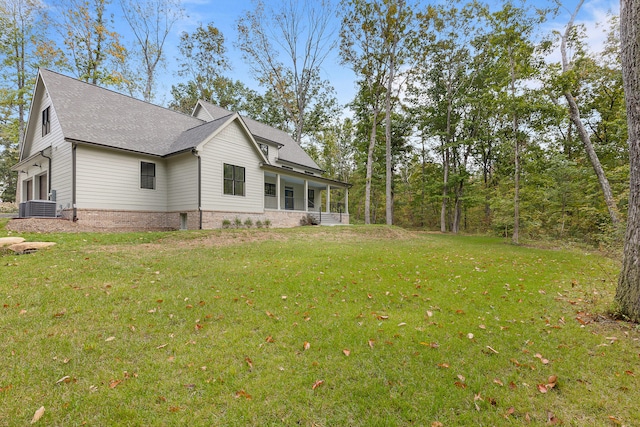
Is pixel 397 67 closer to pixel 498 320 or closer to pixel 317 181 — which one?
pixel 317 181

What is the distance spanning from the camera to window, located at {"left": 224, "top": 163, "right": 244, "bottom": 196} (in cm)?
1490

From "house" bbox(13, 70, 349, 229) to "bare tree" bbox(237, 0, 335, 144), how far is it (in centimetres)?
1273

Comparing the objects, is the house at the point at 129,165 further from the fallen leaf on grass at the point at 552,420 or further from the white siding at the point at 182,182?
the fallen leaf on grass at the point at 552,420

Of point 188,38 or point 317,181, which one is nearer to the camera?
point 317,181

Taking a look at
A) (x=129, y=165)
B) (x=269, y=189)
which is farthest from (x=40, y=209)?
(x=269, y=189)

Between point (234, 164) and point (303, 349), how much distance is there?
13.5 metres

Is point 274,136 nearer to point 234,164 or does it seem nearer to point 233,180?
point 234,164

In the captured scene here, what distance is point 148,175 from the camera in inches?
554

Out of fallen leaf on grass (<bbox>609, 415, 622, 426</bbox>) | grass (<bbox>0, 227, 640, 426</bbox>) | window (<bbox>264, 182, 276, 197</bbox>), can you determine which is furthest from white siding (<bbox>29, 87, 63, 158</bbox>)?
fallen leaf on grass (<bbox>609, 415, 622, 426</bbox>)

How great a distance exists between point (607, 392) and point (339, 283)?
3.92 metres

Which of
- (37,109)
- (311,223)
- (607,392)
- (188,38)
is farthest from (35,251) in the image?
(188,38)

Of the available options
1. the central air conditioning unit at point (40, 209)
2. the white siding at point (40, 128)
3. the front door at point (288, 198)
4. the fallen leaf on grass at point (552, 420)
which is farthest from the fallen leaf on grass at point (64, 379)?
the front door at point (288, 198)

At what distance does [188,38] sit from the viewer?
28.1 metres

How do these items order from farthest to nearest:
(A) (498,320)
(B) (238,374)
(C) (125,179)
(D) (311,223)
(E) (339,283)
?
(D) (311,223) → (C) (125,179) → (E) (339,283) → (A) (498,320) → (B) (238,374)
